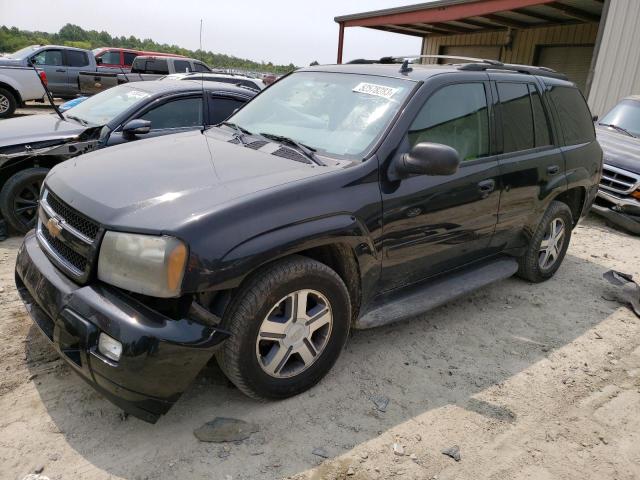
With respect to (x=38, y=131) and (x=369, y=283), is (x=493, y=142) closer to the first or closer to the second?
(x=369, y=283)

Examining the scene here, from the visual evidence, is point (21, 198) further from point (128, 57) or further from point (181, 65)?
point (128, 57)

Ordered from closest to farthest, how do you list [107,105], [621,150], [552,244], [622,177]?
[552,244]
[107,105]
[622,177]
[621,150]

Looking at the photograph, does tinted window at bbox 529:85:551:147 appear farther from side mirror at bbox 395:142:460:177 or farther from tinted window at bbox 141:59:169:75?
tinted window at bbox 141:59:169:75

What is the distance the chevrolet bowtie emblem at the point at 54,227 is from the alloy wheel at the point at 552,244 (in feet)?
12.7

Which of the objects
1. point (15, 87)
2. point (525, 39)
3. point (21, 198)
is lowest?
point (21, 198)

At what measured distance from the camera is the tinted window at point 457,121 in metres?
3.25

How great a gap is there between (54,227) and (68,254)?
0.65ft

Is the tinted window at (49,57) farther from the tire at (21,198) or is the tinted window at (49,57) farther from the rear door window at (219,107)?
the tire at (21,198)

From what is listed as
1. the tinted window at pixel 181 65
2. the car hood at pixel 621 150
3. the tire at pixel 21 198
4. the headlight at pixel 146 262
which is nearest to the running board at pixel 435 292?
the headlight at pixel 146 262

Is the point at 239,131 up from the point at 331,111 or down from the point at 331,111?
down

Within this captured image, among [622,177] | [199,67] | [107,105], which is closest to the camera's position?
[107,105]

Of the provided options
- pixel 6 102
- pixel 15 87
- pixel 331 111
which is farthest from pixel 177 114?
pixel 6 102

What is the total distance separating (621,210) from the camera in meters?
7.00

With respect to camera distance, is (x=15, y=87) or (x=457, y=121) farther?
(x=15, y=87)
